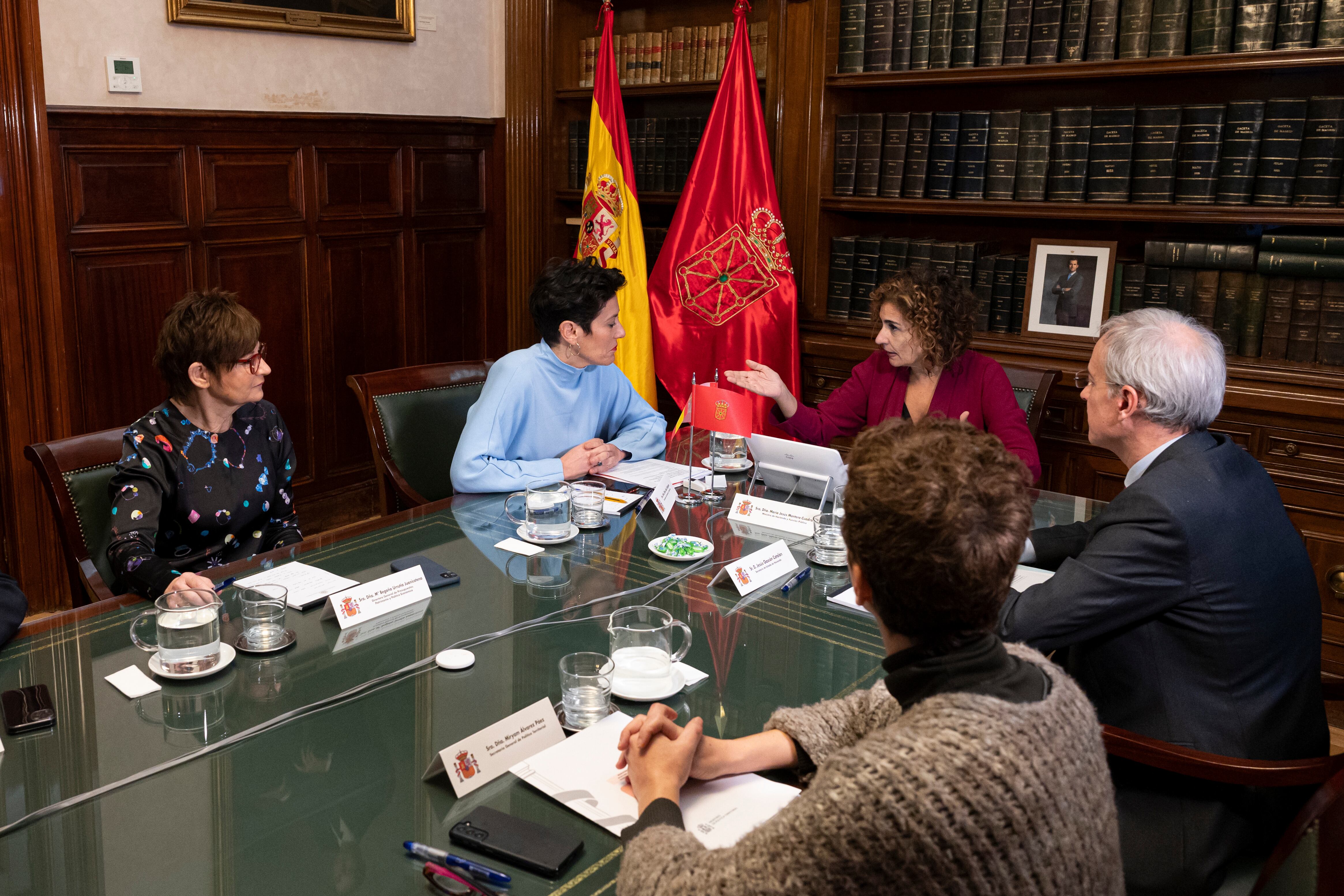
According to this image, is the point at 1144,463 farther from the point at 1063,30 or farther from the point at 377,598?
the point at 1063,30

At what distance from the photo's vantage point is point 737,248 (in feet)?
12.8

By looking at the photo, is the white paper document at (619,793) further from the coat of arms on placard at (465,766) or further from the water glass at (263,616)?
the water glass at (263,616)

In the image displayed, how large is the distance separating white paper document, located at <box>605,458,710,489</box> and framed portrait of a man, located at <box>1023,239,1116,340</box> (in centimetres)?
156

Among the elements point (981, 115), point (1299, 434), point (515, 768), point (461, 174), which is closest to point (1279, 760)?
point (515, 768)

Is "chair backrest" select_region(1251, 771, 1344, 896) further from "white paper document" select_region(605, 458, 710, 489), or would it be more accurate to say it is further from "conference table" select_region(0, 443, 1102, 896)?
"white paper document" select_region(605, 458, 710, 489)

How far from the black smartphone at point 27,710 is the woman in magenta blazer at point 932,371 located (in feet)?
6.07

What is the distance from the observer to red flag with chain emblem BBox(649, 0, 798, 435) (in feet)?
12.6

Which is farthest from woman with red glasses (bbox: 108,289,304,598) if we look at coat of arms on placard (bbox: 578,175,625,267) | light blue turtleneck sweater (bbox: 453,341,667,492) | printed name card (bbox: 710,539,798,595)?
coat of arms on placard (bbox: 578,175,625,267)

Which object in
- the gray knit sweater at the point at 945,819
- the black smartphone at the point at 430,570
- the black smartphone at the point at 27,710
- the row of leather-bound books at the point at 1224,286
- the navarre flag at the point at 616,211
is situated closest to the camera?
the gray knit sweater at the point at 945,819

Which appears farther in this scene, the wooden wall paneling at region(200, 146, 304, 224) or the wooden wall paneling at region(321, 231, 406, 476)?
the wooden wall paneling at region(321, 231, 406, 476)

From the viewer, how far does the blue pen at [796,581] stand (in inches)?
75.5

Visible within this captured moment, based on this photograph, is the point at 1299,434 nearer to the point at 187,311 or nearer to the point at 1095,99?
the point at 1095,99

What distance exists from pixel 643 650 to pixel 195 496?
116 centimetres

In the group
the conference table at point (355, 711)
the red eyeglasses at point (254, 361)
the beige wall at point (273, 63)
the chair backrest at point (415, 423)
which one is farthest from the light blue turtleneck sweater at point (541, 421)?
the beige wall at point (273, 63)
